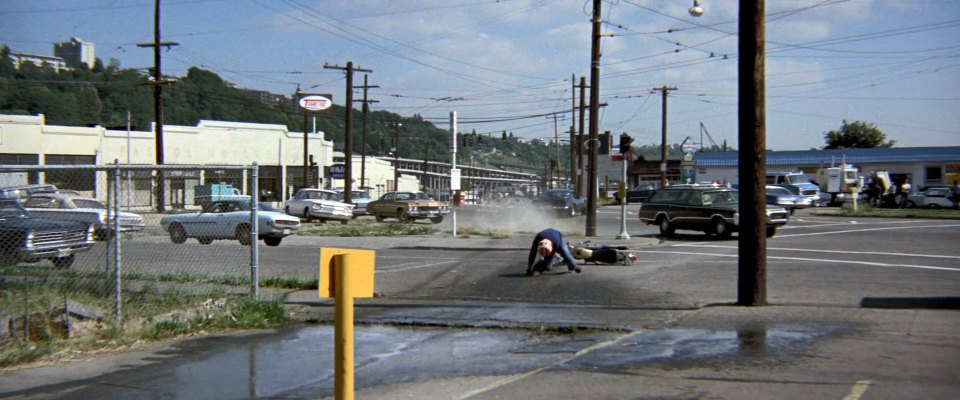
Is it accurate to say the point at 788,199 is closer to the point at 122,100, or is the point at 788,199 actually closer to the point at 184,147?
the point at 184,147

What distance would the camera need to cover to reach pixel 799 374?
7.17 m

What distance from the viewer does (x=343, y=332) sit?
461 centimetres

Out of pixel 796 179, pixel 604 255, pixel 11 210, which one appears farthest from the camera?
pixel 796 179

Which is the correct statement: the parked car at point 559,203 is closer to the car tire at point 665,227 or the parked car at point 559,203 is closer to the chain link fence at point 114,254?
the car tire at point 665,227

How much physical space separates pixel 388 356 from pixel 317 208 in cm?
2953

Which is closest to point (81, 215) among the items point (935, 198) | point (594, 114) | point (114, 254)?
point (114, 254)

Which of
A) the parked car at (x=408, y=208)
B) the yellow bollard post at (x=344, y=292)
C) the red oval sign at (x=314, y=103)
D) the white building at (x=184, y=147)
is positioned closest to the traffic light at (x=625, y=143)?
Result: the parked car at (x=408, y=208)

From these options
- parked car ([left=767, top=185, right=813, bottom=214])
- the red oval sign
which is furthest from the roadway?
the red oval sign

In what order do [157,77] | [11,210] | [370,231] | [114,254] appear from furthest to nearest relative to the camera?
1. [157,77]
2. [370,231]
3. [11,210]
4. [114,254]

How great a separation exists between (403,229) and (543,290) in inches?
625

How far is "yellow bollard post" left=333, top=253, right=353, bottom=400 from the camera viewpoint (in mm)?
4551

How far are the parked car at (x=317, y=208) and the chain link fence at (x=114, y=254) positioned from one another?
70.9 feet

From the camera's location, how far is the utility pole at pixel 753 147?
11094 millimetres

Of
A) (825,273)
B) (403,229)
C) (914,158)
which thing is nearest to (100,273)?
(825,273)
